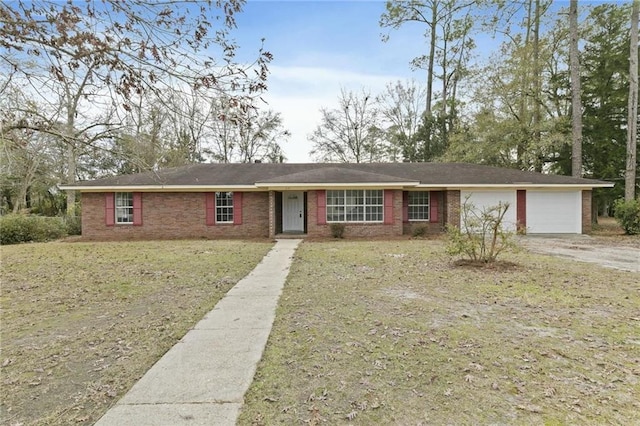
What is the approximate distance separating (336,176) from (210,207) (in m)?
6.25

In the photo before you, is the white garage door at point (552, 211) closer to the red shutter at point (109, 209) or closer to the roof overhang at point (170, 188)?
the roof overhang at point (170, 188)

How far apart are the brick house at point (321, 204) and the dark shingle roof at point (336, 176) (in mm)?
72

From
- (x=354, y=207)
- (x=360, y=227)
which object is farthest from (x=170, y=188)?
(x=360, y=227)

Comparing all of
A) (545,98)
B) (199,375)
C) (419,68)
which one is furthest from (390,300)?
(419,68)

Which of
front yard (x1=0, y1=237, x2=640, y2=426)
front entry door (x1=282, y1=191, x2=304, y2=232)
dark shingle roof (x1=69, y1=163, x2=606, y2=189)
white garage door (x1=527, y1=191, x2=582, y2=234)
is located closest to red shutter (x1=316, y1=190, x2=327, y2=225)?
dark shingle roof (x1=69, y1=163, x2=606, y2=189)

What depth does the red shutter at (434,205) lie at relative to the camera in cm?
1866

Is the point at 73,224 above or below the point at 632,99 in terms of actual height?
below

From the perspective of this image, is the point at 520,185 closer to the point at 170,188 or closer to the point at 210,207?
the point at 210,207

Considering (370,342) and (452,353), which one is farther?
(370,342)

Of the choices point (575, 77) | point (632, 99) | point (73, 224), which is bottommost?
point (73, 224)

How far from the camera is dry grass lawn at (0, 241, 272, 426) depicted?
346 centimetres

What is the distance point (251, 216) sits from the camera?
18.0 m

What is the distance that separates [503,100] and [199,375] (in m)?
25.9

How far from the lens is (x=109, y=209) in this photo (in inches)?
709
